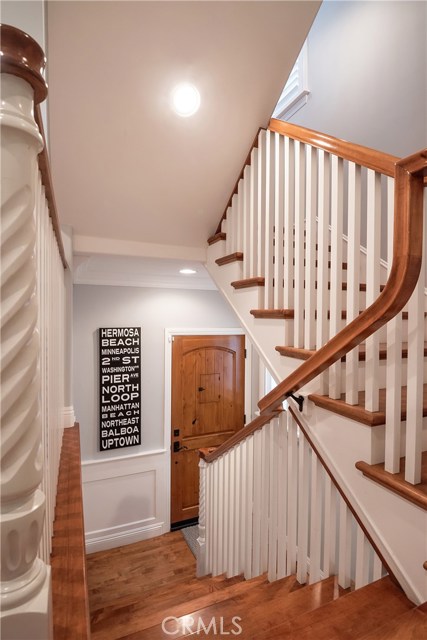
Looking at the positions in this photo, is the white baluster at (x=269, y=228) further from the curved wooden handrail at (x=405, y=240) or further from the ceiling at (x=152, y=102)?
the curved wooden handrail at (x=405, y=240)

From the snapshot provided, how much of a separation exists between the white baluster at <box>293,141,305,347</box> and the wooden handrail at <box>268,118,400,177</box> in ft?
0.25

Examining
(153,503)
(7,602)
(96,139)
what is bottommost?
(153,503)

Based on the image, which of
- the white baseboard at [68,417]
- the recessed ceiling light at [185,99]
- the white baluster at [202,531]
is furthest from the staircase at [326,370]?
the white baseboard at [68,417]

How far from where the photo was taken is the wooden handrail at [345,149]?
47.1 inches

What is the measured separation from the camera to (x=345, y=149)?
1368mm

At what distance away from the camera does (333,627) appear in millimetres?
1015

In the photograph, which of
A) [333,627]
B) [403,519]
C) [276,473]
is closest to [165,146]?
[276,473]

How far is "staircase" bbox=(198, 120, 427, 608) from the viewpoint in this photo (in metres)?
1.05

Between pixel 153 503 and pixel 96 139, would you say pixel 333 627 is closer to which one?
pixel 96 139

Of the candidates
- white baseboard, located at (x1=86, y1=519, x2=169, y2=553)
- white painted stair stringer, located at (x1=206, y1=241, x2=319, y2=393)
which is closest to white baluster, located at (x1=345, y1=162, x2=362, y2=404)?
white painted stair stringer, located at (x1=206, y1=241, x2=319, y2=393)

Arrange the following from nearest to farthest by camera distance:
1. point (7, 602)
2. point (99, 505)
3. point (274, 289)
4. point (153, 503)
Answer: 1. point (7, 602)
2. point (274, 289)
3. point (99, 505)
4. point (153, 503)

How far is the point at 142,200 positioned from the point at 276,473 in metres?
1.79

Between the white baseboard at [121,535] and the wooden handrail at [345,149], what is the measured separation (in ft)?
13.4

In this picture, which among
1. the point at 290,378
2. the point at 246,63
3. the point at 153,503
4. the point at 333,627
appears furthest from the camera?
the point at 153,503
